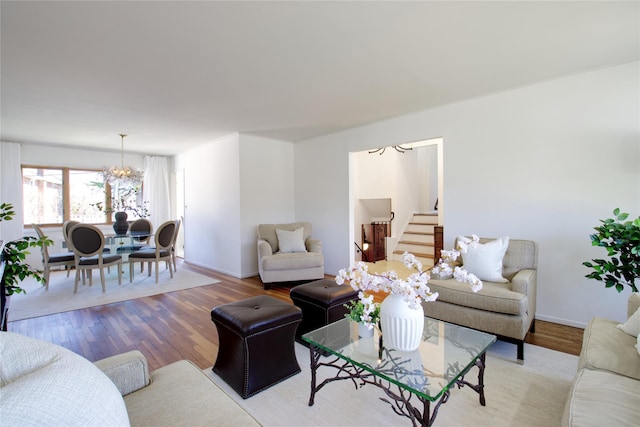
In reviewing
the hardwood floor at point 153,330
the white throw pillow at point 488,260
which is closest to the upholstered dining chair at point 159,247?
the hardwood floor at point 153,330

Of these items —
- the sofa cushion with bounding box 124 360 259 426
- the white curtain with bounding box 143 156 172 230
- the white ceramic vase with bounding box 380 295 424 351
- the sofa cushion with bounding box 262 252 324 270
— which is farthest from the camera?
the white curtain with bounding box 143 156 172 230

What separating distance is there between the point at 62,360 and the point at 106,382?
0.40 ft

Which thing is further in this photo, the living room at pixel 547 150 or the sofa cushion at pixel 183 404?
the living room at pixel 547 150

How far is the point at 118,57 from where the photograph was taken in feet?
8.45

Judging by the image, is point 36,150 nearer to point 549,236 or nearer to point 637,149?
point 549,236

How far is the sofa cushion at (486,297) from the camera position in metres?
2.35

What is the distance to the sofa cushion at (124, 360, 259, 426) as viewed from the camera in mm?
1075

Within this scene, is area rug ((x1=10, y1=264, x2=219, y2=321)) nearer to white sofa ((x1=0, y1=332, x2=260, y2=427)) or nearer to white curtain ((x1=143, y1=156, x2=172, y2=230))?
white curtain ((x1=143, y1=156, x2=172, y2=230))

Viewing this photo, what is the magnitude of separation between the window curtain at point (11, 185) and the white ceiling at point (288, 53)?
2.16m

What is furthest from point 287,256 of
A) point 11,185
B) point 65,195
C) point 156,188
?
point 11,185

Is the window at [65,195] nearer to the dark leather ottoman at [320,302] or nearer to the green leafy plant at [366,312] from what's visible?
the dark leather ottoman at [320,302]

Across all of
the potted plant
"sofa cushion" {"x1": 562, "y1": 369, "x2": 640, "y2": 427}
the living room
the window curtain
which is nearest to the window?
the window curtain

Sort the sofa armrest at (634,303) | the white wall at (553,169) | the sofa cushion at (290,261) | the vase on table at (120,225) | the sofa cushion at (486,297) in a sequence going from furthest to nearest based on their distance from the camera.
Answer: the vase on table at (120,225) → the sofa cushion at (290,261) → the white wall at (553,169) → the sofa cushion at (486,297) → the sofa armrest at (634,303)

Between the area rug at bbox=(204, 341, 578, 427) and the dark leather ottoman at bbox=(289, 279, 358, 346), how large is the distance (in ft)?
1.46
